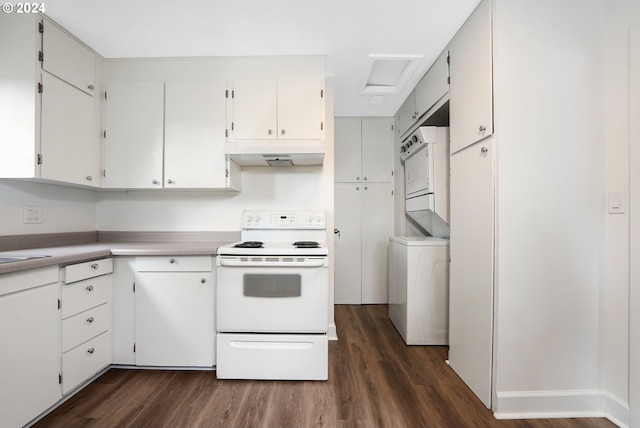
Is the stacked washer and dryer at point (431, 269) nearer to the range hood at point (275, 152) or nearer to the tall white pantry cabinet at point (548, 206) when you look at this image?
the tall white pantry cabinet at point (548, 206)

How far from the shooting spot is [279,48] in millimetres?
2135

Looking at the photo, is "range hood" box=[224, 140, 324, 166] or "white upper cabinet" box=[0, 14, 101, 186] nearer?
"white upper cabinet" box=[0, 14, 101, 186]

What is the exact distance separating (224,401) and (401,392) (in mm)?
1074

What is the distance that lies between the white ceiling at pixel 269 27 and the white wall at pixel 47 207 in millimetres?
1118

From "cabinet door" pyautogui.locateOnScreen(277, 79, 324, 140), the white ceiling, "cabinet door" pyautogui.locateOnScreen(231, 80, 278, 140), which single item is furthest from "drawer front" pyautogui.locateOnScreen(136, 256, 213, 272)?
the white ceiling

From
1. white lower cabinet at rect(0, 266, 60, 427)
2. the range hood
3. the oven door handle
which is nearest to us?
white lower cabinet at rect(0, 266, 60, 427)

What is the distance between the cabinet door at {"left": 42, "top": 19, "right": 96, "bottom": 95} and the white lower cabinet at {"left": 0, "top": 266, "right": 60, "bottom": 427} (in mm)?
1314

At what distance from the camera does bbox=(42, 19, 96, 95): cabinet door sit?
1.74 metres

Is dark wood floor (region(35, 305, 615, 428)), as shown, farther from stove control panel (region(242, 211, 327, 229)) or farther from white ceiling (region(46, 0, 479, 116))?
white ceiling (region(46, 0, 479, 116))

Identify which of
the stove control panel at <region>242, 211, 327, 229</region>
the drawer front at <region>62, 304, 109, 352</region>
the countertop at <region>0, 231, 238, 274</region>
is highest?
the stove control panel at <region>242, 211, 327, 229</region>

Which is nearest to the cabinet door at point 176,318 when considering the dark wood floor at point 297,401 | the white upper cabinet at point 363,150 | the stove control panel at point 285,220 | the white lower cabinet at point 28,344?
the dark wood floor at point 297,401

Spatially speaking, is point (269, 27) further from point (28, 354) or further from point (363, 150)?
point (28, 354)

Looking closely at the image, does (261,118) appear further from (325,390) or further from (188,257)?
(325,390)

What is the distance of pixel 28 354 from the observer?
137 cm
